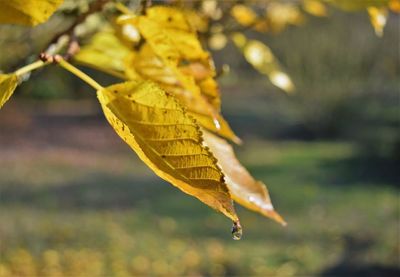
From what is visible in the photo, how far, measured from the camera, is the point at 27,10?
537mm

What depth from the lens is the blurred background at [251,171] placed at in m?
5.08

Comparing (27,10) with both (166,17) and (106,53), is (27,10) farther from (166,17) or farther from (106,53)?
(106,53)

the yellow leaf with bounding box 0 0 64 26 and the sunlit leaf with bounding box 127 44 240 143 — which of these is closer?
the yellow leaf with bounding box 0 0 64 26

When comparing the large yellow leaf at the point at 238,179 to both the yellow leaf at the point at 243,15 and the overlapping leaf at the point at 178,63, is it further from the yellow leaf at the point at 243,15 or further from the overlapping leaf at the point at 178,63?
the yellow leaf at the point at 243,15

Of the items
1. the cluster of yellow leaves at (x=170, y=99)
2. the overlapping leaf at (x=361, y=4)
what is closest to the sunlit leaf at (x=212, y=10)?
the cluster of yellow leaves at (x=170, y=99)

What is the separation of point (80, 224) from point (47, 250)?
61cm

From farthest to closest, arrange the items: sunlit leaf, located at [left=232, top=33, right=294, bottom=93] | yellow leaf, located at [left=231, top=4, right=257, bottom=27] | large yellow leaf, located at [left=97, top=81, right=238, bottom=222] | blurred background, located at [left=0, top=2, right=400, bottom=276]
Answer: blurred background, located at [left=0, top=2, right=400, bottom=276]
yellow leaf, located at [left=231, top=4, right=257, bottom=27]
sunlit leaf, located at [left=232, top=33, right=294, bottom=93]
large yellow leaf, located at [left=97, top=81, right=238, bottom=222]

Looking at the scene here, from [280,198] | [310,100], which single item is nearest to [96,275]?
[280,198]

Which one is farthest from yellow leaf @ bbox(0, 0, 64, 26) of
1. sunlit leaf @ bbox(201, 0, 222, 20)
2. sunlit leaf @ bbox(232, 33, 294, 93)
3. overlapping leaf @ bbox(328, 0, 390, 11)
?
sunlit leaf @ bbox(201, 0, 222, 20)

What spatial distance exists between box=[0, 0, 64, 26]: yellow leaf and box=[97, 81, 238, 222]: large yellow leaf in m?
0.06

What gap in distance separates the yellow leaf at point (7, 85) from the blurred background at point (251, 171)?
0.33 m

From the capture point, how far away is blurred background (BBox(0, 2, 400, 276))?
5082mm

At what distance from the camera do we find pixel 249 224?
5.79 metres

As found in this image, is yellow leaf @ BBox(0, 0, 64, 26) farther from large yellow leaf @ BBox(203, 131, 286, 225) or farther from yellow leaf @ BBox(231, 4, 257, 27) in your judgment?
yellow leaf @ BBox(231, 4, 257, 27)
